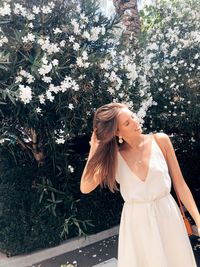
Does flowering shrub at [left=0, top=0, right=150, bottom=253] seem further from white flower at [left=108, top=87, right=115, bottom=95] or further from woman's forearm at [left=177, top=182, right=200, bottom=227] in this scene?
woman's forearm at [left=177, top=182, right=200, bottom=227]

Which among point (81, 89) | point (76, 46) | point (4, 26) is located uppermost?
point (4, 26)

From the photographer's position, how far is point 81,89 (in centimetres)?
384

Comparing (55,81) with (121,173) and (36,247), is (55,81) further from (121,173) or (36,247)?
(36,247)

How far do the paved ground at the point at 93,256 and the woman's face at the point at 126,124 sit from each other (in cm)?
235

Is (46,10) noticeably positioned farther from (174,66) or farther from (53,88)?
(174,66)

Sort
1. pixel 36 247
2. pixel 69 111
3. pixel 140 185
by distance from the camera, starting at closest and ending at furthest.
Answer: pixel 140 185
pixel 69 111
pixel 36 247

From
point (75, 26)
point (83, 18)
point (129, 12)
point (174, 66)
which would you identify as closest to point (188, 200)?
point (75, 26)

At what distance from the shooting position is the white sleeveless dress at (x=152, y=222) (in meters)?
2.27

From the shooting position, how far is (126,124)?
225 centimetres

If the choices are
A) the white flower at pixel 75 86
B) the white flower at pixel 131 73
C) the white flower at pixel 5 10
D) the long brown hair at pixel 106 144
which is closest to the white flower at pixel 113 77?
the white flower at pixel 131 73

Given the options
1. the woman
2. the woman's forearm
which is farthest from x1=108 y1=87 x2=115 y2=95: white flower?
the woman's forearm

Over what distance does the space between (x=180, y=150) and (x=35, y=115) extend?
3239 millimetres

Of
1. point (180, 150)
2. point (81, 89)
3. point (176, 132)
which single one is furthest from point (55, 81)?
point (180, 150)

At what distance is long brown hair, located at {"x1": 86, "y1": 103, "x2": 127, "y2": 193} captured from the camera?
2.22 metres
